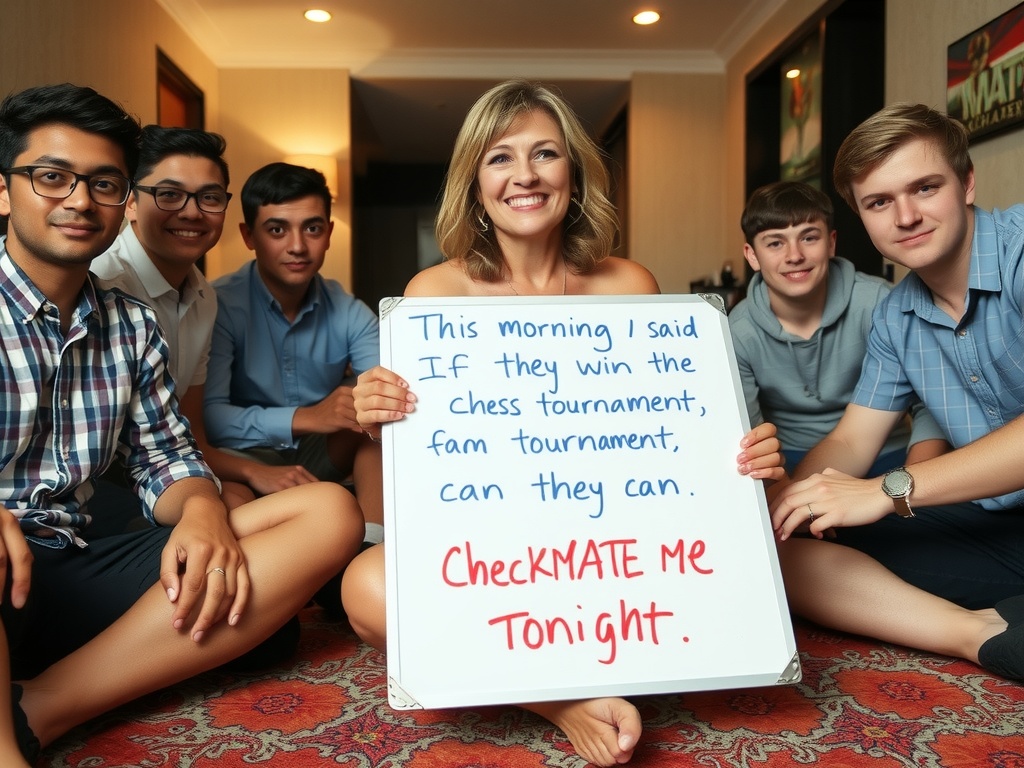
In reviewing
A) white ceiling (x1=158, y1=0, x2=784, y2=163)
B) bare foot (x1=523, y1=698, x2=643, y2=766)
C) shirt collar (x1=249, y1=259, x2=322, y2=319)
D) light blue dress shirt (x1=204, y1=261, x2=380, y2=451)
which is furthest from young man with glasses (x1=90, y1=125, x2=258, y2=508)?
white ceiling (x1=158, y1=0, x2=784, y2=163)

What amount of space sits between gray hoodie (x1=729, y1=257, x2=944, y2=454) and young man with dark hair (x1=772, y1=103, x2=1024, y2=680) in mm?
411

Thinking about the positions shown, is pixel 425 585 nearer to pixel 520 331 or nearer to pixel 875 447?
pixel 520 331

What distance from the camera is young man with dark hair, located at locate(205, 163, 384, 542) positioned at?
2.01 m

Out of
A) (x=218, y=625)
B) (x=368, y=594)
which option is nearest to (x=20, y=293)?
(x=218, y=625)

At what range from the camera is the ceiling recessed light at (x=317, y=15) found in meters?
4.44

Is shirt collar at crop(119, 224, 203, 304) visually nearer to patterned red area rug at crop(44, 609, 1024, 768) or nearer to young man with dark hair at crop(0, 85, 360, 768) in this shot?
young man with dark hair at crop(0, 85, 360, 768)

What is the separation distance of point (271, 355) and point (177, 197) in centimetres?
51

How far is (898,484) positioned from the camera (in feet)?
3.91

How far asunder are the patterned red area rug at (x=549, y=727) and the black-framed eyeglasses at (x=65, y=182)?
2.58 feet

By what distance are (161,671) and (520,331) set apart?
0.72 meters

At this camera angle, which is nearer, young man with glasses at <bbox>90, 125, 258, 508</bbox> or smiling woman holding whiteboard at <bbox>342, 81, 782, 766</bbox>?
smiling woman holding whiteboard at <bbox>342, 81, 782, 766</bbox>

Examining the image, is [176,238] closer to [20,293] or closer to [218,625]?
[20,293]

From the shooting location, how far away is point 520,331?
3.63 feet

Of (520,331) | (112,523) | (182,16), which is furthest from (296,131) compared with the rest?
(520,331)
